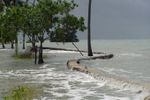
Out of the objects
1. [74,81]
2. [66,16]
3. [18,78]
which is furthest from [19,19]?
[74,81]

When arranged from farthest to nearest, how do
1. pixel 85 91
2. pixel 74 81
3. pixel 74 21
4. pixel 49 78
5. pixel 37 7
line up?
pixel 74 21
pixel 37 7
pixel 49 78
pixel 74 81
pixel 85 91

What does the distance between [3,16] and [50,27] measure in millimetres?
5062

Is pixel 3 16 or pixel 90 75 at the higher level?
pixel 3 16

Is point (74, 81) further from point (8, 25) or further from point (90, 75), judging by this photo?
point (8, 25)

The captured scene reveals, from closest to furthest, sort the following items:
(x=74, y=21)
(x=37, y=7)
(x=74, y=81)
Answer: (x=74, y=81) → (x=37, y=7) → (x=74, y=21)

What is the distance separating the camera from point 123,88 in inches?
792

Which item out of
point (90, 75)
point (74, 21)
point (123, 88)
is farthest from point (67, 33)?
point (123, 88)

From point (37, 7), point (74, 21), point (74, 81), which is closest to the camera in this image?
point (74, 81)

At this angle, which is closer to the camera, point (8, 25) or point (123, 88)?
point (123, 88)

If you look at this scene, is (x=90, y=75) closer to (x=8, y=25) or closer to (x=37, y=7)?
(x=37, y=7)

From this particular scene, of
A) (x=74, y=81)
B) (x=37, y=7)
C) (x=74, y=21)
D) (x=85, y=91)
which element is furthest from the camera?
(x=74, y=21)

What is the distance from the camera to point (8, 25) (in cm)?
3912

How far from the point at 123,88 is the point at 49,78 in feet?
21.0

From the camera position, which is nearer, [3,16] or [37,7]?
[37,7]
